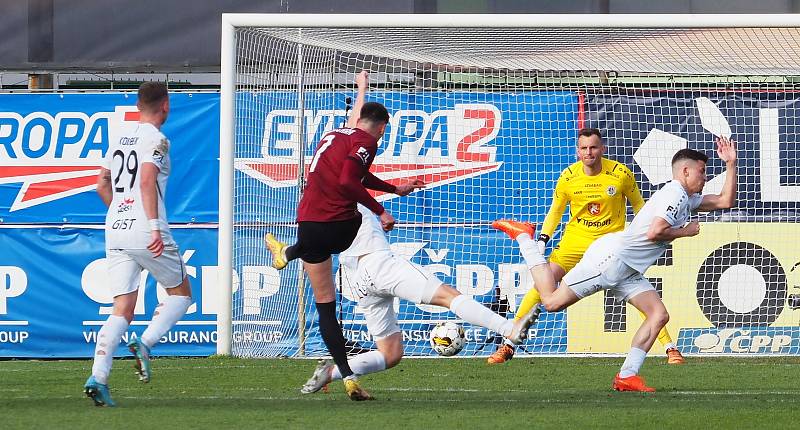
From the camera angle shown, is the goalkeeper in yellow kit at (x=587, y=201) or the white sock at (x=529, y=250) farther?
the goalkeeper in yellow kit at (x=587, y=201)

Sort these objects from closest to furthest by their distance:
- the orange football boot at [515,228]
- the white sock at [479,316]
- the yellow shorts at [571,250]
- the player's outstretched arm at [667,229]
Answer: the white sock at [479,316] → the player's outstretched arm at [667,229] → the orange football boot at [515,228] → the yellow shorts at [571,250]

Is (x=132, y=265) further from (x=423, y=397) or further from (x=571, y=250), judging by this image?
(x=571, y=250)

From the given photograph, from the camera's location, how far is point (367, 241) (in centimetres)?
803

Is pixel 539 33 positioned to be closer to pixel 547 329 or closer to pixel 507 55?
pixel 507 55

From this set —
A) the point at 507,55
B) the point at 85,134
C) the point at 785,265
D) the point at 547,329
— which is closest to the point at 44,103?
the point at 85,134

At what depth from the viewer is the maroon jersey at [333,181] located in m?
7.87

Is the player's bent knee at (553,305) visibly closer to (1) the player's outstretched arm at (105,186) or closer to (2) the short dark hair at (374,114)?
(2) the short dark hair at (374,114)

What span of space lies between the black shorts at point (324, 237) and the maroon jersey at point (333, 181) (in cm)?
4

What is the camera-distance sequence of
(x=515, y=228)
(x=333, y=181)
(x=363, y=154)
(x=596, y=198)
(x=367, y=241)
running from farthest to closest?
(x=596, y=198) < (x=515, y=228) < (x=367, y=241) < (x=333, y=181) < (x=363, y=154)

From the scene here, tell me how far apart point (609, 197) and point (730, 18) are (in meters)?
2.14

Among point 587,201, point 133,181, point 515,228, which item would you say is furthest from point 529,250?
point 133,181

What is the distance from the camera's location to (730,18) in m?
11.6

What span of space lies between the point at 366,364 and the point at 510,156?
5830 millimetres

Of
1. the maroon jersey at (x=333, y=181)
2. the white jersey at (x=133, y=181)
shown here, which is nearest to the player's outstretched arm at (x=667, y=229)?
the maroon jersey at (x=333, y=181)
